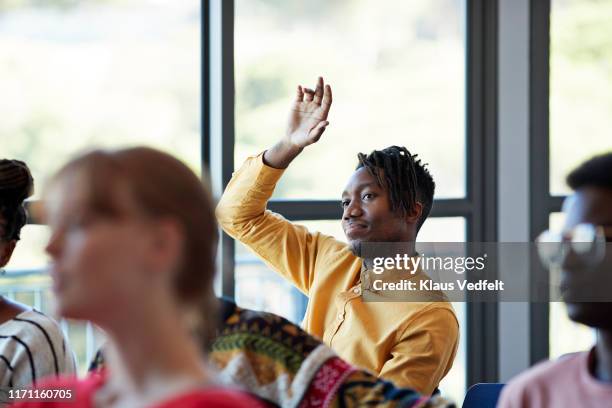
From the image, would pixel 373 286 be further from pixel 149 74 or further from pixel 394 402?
pixel 149 74

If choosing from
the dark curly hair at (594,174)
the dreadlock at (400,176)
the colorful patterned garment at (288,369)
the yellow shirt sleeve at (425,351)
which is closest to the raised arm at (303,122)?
the dreadlock at (400,176)

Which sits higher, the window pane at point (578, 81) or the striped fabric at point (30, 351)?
the window pane at point (578, 81)

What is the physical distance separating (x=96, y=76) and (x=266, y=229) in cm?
98

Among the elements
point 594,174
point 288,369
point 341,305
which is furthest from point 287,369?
point 341,305

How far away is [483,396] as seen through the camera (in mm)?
2291

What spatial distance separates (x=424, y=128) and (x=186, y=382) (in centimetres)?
322

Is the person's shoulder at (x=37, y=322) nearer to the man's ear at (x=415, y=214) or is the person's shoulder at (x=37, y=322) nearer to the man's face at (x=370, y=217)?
the man's face at (x=370, y=217)

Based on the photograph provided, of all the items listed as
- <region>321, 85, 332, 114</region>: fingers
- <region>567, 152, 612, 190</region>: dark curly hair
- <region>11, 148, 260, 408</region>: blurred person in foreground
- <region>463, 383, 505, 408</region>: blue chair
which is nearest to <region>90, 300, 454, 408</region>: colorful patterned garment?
<region>567, 152, 612, 190</region>: dark curly hair

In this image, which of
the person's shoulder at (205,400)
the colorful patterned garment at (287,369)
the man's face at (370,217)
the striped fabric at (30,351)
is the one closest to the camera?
the person's shoulder at (205,400)

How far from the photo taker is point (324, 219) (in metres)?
3.67

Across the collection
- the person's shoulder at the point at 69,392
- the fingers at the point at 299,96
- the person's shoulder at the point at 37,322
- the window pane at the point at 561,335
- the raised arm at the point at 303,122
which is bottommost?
the window pane at the point at 561,335

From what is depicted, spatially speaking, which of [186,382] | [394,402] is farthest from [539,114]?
[186,382]

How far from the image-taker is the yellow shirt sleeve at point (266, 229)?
8.97 ft

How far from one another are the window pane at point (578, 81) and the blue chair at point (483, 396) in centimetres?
197
